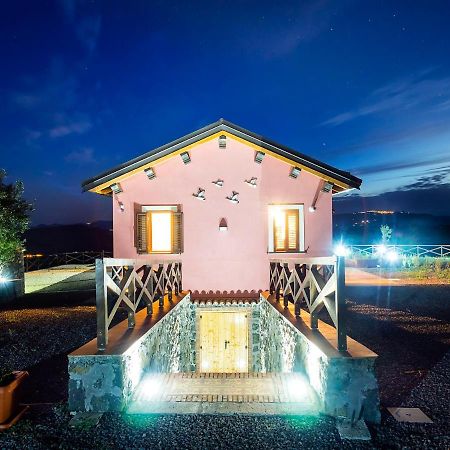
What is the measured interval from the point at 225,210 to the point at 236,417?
23.6ft

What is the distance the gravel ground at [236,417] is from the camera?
11.7 ft

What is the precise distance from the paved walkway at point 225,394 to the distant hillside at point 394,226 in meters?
79.0

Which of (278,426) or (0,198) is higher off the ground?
(0,198)

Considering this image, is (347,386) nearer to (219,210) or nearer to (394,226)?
(219,210)

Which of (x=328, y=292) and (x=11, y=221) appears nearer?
(x=328, y=292)

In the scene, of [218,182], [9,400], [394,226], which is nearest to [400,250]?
[218,182]

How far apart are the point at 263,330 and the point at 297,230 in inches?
119

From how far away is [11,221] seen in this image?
45.5 feet

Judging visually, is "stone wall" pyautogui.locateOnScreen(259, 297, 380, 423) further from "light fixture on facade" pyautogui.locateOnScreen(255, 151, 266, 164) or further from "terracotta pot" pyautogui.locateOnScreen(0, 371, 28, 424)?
"light fixture on facade" pyautogui.locateOnScreen(255, 151, 266, 164)

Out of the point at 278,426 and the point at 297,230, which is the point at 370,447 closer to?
the point at 278,426

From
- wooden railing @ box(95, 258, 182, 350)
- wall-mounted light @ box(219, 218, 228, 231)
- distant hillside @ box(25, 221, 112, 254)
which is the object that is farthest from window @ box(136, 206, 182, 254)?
distant hillside @ box(25, 221, 112, 254)

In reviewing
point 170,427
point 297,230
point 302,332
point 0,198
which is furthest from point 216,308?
point 0,198

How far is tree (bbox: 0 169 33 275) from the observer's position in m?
13.7

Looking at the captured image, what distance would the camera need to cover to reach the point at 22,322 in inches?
393
